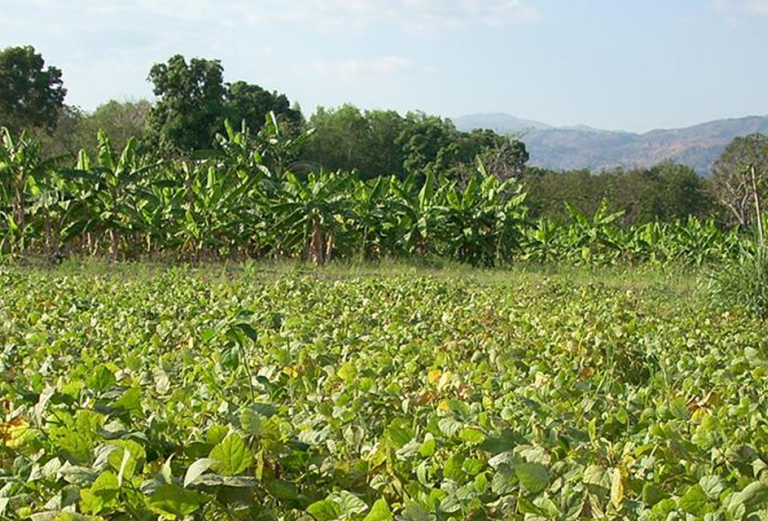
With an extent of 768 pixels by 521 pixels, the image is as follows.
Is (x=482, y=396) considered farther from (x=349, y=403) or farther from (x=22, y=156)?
(x=22, y=156)

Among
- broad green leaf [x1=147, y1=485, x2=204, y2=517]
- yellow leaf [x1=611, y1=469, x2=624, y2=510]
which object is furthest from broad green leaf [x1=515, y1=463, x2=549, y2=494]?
broad green leaf [x1=147, y1=485, x2=204, y2=517]

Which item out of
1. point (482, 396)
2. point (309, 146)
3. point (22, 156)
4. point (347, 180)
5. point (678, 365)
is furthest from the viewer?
point (309, 146)

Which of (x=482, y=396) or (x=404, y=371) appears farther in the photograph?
(x=404, y=371)

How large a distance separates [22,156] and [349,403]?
29.9 feet

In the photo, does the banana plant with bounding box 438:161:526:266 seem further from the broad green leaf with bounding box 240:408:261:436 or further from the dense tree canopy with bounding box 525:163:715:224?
the dense tree canopy with bounding box 525:163:715:224

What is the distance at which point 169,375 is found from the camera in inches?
130

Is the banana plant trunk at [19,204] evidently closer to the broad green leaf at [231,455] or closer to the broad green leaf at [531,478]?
the broad green leaf at [231,455]

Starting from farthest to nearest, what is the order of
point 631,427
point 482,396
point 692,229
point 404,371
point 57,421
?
point 692,229 → point 404,371 → point 482,396 → point 631,427 → point 57,421

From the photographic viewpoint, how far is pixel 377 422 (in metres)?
2.82

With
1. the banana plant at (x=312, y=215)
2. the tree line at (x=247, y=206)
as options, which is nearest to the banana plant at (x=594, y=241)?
the tree line at (x=247, y=206)

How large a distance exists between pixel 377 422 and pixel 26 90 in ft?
113

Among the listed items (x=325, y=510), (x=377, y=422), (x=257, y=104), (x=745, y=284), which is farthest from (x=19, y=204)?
(x=257, y=104)

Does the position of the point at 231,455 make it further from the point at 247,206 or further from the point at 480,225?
the point at 480,225

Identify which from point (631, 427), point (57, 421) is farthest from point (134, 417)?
point (631, 427)
